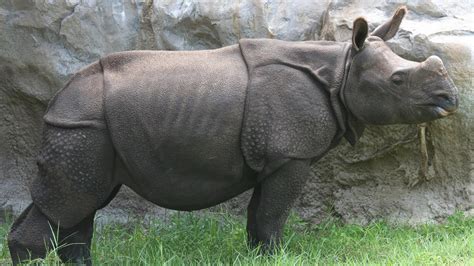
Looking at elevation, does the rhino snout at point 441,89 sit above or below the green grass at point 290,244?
above

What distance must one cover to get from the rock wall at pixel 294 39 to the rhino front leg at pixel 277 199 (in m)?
1.55

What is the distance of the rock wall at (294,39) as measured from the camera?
8.76 metres

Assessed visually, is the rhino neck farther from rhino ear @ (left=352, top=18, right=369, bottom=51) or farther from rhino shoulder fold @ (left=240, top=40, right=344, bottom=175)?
rhino ear @ (left=352, top=18, right=369, bottom=51)

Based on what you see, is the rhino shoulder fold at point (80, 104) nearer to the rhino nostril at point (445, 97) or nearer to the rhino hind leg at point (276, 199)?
the rhino hind leg at point (276, 199)

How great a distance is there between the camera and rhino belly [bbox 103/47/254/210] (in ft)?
24.3

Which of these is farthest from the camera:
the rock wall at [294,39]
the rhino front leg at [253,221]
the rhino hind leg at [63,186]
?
the rock wall at [294,39]

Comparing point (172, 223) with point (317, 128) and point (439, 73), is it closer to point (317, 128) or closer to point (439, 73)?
point (317, 128)

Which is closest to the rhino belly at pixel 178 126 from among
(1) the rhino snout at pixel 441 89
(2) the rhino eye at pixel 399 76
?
(2) the rhino eye at pixel 399 76

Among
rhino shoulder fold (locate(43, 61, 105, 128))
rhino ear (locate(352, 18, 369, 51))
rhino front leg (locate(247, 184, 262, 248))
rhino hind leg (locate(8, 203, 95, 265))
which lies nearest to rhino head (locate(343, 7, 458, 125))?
rhino ear (locate(352, 18, 369, 51))

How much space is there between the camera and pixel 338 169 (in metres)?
9.09

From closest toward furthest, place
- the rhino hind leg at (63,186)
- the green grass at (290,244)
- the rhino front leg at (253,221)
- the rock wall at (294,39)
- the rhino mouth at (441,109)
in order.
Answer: the rhino hind leg at (63,186) → the rhino mouth at (441,109) → the green grass at (290,244) → the rhino front leg at (253,221) → the rock wall at (294,39)

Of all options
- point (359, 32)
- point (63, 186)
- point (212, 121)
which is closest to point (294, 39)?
point (359, 32)

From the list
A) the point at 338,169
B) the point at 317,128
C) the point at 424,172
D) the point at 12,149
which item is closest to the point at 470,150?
the point at 424,172

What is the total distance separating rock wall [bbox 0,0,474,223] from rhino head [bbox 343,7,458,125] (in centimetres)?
110
